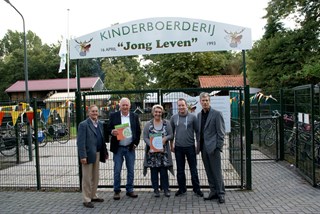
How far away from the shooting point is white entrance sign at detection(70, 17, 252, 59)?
6.78 meters

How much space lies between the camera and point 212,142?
5934mm

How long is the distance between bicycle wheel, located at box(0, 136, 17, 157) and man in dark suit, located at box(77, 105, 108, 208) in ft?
15.2

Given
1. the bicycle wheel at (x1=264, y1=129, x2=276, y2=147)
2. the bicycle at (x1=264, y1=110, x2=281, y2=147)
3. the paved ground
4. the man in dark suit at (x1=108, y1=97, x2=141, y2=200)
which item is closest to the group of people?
the man in dark suit at (x1=108, y1=97, x2=141, y2=200)

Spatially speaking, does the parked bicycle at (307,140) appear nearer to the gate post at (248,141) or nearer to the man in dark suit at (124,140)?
the gate post at (248,141)

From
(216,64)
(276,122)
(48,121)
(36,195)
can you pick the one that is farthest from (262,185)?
(216,64)

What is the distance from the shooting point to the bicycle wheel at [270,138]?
10758 millimetres

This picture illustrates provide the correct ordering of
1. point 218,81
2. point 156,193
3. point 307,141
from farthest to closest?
point 218,81 < point 307,141 < point 156,193


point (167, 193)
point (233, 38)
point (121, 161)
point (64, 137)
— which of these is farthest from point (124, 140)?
point (233, 38)

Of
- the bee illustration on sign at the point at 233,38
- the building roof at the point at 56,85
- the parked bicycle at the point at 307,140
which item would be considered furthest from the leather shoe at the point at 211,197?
the building roof at the point at 56,85

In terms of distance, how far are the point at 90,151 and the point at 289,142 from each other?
5.99 m

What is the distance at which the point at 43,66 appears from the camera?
61844 millimetres

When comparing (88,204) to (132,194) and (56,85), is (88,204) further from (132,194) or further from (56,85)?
(56,85)

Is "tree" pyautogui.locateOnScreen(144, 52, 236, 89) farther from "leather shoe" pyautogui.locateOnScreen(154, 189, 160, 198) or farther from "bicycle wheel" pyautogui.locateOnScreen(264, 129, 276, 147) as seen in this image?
"leather shoe" pyautogui.locateOnScreen(154, 189, 160, 198)

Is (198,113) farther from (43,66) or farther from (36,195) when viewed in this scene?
(43,66)
